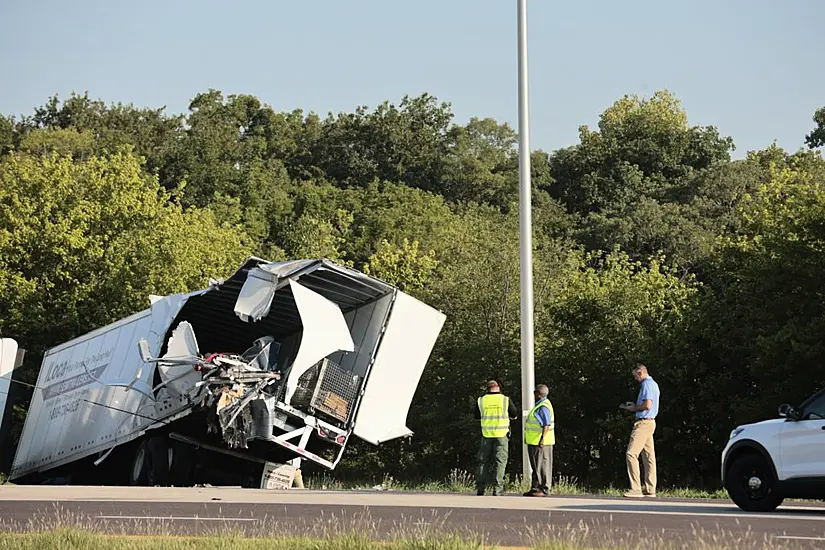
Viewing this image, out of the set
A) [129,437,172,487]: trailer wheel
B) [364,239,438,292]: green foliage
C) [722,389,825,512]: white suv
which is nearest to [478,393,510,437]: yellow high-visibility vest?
[722,389,825,512]: white suv

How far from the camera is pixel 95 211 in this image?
45875 mm

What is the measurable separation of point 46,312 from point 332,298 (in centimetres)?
2366

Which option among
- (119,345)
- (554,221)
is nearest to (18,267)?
(119,345)

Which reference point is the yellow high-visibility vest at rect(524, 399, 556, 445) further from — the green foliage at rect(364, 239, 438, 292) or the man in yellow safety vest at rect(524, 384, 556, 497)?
the green foliage at rect(364, 239, 438, 292)

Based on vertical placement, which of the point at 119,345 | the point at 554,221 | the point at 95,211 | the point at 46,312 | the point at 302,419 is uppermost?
the point at 554,221

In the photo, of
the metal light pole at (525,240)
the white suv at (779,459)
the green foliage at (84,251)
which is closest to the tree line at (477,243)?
the green foliage at (84,251)

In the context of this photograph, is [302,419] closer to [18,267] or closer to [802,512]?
[802,512]

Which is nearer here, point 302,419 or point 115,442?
point 302,419

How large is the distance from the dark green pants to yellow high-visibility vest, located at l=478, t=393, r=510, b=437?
97 mm

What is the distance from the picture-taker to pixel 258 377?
22.3 m

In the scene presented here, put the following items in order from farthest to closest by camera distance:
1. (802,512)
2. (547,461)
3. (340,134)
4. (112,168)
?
(340,134)
(112,168)
(547,461)
(802,512)

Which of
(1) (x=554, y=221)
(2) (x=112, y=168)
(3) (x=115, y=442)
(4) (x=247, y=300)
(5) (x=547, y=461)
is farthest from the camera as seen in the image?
Result: (1) (x=554, y=221)

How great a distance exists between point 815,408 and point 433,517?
14.5 feet

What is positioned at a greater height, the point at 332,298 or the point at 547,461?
the point at 332,298
